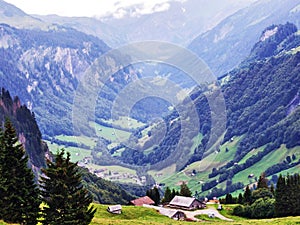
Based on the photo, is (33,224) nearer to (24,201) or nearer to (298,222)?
(24,201)

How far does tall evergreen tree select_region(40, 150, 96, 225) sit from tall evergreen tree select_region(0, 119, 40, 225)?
219 centimetres

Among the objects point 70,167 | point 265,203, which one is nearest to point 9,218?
point 70,167

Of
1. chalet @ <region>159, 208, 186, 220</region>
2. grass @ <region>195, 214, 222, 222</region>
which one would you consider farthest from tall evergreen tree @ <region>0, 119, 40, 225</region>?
grass @ <region>195, 214, 222, 222</region>

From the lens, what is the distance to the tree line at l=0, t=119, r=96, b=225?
164ft

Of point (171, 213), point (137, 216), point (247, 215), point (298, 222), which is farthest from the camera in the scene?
point (247, 215)

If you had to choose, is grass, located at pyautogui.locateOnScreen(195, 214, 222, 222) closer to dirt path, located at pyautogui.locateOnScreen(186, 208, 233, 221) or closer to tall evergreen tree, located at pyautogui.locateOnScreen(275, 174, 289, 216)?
dirt path, located at pyautogui.locateOnScreen(186, 208, 233, 221)

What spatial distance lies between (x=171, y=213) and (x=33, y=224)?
6179 centimetres

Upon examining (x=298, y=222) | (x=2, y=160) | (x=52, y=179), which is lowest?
(x=298, y=222)

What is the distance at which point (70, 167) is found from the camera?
166ft

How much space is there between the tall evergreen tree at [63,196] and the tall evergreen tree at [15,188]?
7.20ft

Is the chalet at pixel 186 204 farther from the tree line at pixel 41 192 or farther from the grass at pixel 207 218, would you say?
the tree line at pixel 41 192

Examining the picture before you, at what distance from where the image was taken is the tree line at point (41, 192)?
50.1 m

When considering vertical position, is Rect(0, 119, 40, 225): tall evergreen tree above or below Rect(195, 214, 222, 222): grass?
below

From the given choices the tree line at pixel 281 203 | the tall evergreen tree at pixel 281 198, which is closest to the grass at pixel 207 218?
the tree line at pixel 281 203
